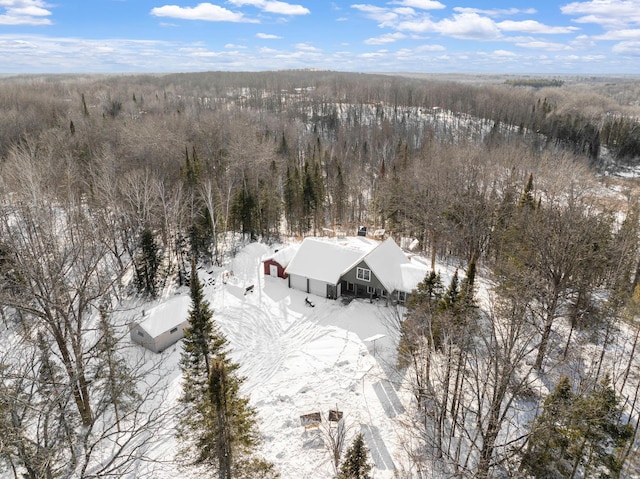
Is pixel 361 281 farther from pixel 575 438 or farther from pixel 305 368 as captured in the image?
pixel 575 438

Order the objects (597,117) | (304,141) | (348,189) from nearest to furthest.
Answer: (348,189) < (304,141) < (597,117)

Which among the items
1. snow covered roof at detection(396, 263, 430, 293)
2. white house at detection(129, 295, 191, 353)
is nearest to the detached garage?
snow covered roof at detection(396, 263, 430, 293)

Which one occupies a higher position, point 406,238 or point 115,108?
point 115,108

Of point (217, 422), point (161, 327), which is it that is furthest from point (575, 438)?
point (161, 327)

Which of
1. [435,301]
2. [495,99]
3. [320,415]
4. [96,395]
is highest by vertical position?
[495,99]

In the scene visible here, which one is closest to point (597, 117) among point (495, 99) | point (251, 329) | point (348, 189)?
point (495, 99)

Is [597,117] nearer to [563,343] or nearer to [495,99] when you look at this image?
[495,99]

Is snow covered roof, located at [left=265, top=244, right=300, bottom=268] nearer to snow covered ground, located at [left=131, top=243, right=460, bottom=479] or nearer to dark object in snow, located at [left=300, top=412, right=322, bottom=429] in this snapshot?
snow covered ground, located at [left=131, top=243, right=460, bottom=479]

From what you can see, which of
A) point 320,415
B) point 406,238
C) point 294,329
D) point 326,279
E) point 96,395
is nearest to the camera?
point 320,415
